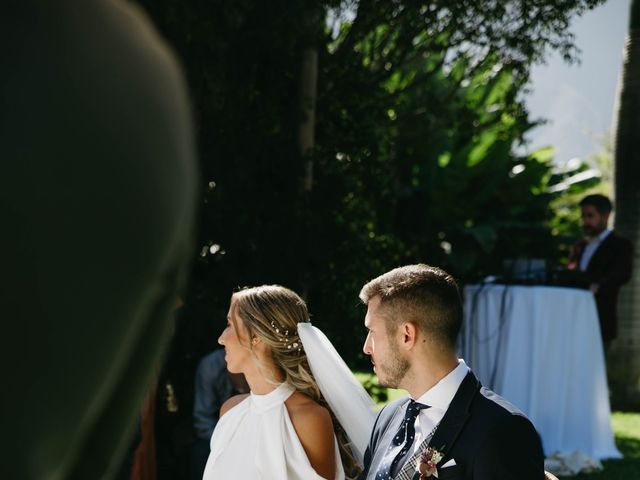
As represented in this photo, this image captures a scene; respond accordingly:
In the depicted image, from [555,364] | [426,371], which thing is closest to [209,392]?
[555,364]

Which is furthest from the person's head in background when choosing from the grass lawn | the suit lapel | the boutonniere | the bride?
the boutonniere

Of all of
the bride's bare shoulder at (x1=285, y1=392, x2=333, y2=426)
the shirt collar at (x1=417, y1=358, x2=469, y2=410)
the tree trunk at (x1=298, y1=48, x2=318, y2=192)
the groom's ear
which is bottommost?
the bride's bare shoulder at (x1=285, y1=392, x2=333, y2=426)

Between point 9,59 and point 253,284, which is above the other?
point 9,59

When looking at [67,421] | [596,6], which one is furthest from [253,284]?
[67,421]

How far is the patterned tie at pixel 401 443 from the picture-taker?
3039 millimetres

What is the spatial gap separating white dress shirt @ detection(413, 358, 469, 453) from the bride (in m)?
0.99

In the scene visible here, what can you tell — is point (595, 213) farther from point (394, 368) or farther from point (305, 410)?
point (394, 368)

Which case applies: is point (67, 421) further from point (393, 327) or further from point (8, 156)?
point (393, 327)

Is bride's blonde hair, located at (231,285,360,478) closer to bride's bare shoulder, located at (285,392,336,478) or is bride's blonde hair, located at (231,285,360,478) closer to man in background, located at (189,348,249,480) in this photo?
bride's bare shoulder, located at (285,392,336,478)

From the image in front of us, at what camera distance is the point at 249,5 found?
7.30 meters

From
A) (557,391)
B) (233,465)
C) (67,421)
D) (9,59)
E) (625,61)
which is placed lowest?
(557,391)

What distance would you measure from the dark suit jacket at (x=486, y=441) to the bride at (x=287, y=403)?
1146 millimetres

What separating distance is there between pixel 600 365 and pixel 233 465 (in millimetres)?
4889

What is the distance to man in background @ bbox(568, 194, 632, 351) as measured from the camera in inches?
328
